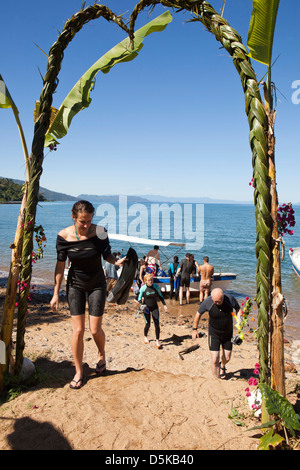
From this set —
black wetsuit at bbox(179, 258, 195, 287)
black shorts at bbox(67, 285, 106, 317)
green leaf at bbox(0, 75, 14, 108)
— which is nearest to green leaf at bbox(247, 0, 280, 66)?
green leaf at bbox(0, 75, 14, 108)

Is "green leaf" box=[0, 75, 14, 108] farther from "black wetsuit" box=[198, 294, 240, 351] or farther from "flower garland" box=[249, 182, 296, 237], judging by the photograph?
"black wetsuit" box=[198, 294, 240, 351]

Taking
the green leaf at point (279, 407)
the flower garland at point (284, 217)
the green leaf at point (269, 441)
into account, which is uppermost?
the flower garland at point (284, 217)

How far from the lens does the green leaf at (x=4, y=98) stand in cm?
376

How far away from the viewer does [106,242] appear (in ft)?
13.9

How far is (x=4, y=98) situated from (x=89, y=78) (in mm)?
1104

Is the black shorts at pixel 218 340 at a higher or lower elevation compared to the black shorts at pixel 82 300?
lower

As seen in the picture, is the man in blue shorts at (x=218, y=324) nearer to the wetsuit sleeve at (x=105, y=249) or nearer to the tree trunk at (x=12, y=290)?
the wetsuit sleeve at (x=105, y=249)

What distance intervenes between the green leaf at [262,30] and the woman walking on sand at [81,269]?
97.7 inches

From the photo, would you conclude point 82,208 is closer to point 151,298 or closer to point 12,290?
point 12,290

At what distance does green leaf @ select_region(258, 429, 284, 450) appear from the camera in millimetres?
2737

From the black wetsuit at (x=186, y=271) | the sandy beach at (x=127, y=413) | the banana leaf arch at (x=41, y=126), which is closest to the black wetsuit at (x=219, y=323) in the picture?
the sandy beach at (x=127, y=413)
